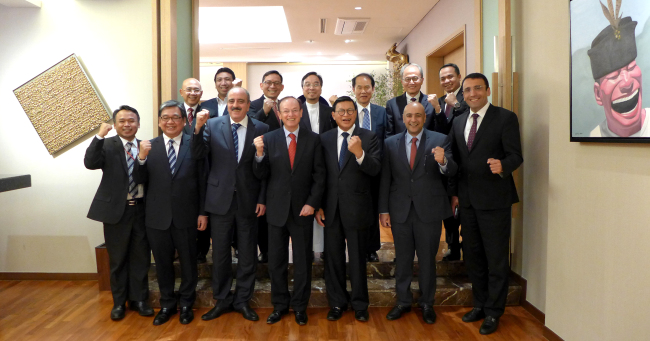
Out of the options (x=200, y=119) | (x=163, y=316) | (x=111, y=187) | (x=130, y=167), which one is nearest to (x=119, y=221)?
(x=111, y=187)

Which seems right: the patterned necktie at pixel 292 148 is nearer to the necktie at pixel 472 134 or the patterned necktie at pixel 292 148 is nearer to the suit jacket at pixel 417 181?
the suit jacket at pixel 417 181

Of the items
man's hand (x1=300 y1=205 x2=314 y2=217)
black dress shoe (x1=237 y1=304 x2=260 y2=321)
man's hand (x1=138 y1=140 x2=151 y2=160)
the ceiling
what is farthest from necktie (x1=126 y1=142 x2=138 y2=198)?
the ceiling

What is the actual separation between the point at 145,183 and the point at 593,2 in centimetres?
304

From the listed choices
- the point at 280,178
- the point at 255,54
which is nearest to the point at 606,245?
the point at 280,178

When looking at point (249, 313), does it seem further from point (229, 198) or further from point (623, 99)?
point (623, 99)

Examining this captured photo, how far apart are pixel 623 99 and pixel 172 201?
276cm

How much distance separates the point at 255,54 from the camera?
11.2 m

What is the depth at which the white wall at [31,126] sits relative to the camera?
4.12 m

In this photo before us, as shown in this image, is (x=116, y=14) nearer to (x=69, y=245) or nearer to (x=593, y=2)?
(x=69, y=245)

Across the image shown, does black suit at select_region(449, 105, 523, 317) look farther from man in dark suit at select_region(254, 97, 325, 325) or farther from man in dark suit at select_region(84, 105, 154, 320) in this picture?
man in dark suit at select_region(84, 105, 154, 320)

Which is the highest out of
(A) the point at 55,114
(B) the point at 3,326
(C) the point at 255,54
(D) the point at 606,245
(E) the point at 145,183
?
(C) the point at 255,54

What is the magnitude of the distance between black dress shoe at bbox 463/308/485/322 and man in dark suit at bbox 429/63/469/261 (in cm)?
69

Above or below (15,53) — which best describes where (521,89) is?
below

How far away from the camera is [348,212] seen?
310 cm
